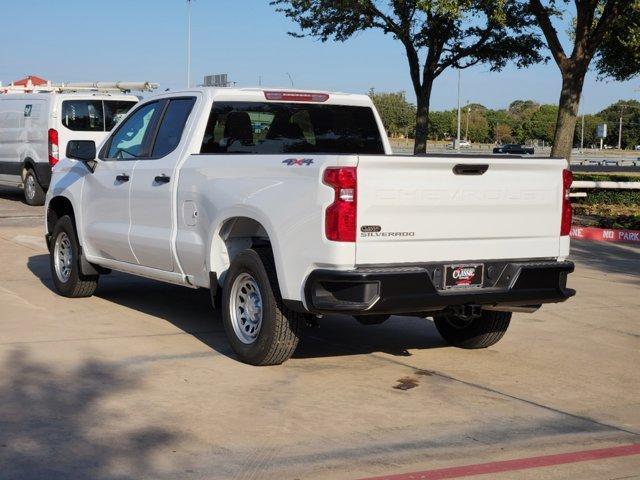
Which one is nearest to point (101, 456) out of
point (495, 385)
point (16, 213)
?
point (495, 385)

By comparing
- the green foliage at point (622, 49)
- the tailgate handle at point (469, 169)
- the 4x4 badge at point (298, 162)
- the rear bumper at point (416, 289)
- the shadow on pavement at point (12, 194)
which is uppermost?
the green foliage at point (622, 49)

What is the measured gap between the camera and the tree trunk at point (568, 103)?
71.6 ft

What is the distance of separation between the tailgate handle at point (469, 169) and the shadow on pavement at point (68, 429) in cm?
255

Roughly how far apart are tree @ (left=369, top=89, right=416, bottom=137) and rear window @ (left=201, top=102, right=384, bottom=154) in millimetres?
70687

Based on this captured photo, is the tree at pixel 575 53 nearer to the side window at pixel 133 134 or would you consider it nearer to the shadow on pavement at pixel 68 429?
the side window at pixel 133 134

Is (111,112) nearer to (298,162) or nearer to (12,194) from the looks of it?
(12,194)

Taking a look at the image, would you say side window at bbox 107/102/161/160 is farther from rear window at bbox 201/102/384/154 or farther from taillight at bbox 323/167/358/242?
taillight at bbox 323/167/358/242

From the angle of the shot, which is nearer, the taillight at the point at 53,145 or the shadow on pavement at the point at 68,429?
the shadow on pavement at the point at 68,429

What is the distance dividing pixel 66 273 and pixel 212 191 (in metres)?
3.08

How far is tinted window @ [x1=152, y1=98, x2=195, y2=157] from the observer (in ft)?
27.0

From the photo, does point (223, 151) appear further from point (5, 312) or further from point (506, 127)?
point (506, 127)

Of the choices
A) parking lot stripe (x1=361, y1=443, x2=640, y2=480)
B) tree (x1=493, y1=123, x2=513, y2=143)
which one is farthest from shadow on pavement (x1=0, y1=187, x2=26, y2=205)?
tree (x1=493, y1=123, x2=513, y2=143)

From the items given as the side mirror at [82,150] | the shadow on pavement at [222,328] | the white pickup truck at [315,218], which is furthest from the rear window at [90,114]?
the white pickup truck at [315,218]

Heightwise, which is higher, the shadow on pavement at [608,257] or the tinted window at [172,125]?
the tinted window at [172,125]
